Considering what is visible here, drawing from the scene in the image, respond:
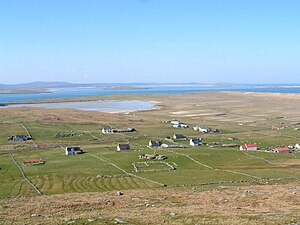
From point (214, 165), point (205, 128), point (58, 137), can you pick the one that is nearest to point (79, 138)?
point (58, 137)

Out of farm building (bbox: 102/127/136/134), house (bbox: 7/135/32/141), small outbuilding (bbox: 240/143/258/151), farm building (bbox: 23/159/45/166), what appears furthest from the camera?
farm building (bbox: 102/127/136/134)

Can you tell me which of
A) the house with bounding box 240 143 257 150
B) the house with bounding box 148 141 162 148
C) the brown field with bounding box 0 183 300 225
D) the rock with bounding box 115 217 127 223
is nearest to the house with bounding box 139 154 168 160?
the house with bounding box 148 141 162 148

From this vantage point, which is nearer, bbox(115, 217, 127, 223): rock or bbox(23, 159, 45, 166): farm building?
bbox(115, 217, 127, 223): rock

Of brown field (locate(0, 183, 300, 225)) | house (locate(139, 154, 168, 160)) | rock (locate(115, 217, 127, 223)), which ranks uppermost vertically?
rock (locate(115, 217, 127, 223))

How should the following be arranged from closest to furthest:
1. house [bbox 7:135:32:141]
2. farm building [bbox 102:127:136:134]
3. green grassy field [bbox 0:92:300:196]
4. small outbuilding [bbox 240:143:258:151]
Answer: green grassy field [bbox 0:92:300:196] → small outbuilding [bbox 240:143:258:151] → house [bbox 7:135:32:141] → farm building [bbox 102:127:136:134]

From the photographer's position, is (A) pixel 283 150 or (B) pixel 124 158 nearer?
(B) pixel 124 158

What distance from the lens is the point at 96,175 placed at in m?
58.4

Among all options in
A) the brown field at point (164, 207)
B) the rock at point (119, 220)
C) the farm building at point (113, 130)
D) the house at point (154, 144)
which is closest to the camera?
the rock at point (119, 220)

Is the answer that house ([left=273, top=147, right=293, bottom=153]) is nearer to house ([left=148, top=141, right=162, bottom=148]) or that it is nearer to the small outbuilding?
the small outbuilding

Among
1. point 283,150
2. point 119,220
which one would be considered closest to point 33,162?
point 119,220

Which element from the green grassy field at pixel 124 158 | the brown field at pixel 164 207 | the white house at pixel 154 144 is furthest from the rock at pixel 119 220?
the white house at pixel 154 144

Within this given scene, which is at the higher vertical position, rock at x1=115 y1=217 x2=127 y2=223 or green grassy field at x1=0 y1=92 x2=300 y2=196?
rock at x1=115 y1=217 x2=127 y2=223

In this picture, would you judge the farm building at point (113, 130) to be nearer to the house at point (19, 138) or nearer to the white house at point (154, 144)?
the house at point (19, 138)

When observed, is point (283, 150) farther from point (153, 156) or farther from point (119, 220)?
point (119, 220)
